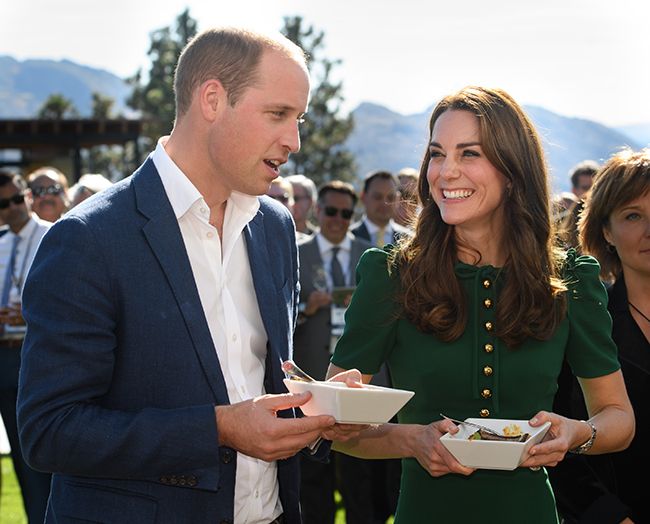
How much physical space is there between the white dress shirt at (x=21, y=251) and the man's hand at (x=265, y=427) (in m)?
4.88

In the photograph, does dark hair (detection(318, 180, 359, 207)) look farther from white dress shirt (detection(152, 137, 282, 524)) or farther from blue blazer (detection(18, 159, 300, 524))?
blue blazer (detection(18, 159, 300, 524))

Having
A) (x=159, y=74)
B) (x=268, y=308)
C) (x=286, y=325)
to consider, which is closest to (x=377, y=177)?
(x=286, y=325)

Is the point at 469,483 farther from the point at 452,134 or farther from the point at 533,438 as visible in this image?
the point at 452,134

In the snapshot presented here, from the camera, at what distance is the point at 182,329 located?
8.67 feet

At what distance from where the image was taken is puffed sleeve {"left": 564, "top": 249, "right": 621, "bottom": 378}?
11.0 ft

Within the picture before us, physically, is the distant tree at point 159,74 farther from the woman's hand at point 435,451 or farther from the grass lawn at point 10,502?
the woman's hand at point 435,451

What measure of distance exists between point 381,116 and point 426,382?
105206 mm

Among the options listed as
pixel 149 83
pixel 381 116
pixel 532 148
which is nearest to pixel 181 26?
pixel 149 83

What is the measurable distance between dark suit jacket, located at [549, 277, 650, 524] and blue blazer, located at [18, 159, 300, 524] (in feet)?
4.75

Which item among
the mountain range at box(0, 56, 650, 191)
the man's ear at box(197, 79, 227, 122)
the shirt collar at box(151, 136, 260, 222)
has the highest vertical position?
the man's ear at box(197, 79, 227, 122)

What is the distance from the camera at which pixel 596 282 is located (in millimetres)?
3469

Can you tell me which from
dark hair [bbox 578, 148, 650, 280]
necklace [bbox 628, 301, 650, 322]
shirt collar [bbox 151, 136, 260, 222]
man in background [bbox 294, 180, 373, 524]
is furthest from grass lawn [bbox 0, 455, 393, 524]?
shirt collar [bbox 151, 136, 260, 222]

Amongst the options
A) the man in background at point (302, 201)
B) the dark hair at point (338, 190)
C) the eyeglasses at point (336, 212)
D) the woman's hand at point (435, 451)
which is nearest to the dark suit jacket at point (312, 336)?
the eyeglasses at point (336, 212)

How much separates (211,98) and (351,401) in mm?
958
